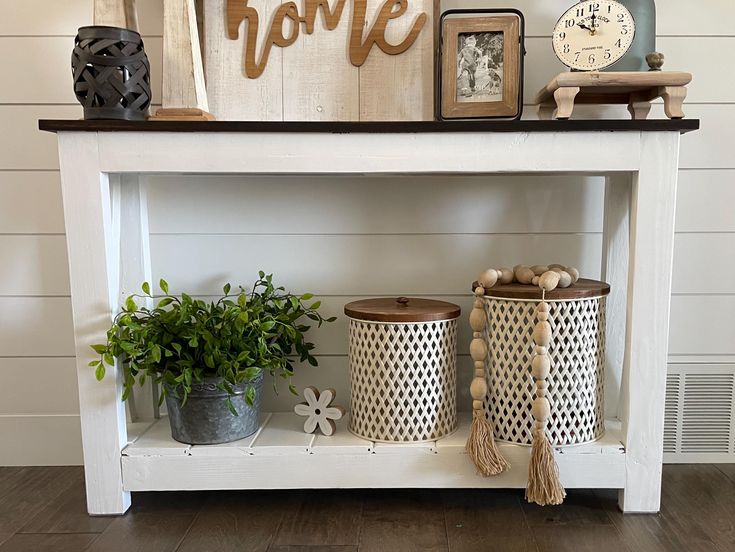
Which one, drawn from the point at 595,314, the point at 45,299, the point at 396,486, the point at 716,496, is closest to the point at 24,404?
the point at 45,299

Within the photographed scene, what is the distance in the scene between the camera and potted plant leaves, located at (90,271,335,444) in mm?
1184

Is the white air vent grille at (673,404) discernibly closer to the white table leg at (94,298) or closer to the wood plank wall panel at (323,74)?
the wood plank wall panel at (323,74)

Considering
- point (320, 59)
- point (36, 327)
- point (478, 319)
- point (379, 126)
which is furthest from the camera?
point (36, 327)

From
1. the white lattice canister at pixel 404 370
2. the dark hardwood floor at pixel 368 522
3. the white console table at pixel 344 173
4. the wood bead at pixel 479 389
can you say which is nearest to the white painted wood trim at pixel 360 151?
the white console table at pixel 344 173

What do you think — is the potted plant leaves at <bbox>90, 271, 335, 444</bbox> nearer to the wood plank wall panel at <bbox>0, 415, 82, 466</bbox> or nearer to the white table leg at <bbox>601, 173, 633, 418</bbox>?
the wood plank wall panel at <bbox>0, 415, 82, 466</bbox>

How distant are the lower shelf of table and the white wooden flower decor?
2.9 inches

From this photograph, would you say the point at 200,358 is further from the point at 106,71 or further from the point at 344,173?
the point at 106,71

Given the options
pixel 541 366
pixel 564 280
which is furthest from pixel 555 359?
pixel 564 280

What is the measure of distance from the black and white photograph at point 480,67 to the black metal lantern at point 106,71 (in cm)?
66

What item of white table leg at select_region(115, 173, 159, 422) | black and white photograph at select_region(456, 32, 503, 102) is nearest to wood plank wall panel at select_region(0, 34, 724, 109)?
black and white photograph at select_region(456, 32, 503, 102)

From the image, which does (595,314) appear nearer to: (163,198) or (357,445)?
(357,445)

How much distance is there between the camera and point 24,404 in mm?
1523

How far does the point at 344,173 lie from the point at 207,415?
0.56 m

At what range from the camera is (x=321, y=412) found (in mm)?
1309
